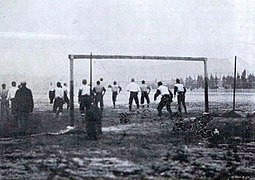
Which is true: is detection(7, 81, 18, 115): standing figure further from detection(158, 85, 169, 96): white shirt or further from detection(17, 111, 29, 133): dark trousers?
detection(158, 85, 169, 96): white shirt

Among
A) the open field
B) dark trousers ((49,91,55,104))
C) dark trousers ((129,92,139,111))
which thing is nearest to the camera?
the open field

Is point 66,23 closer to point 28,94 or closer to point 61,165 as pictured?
point 28,94

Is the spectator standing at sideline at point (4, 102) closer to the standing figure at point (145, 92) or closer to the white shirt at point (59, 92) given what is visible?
the white shirt at point (59, 92)

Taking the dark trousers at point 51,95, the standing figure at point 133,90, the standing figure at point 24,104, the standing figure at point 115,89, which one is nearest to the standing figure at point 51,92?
the dark trousers at point 51,95

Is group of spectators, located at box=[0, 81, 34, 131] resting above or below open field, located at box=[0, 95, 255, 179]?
above

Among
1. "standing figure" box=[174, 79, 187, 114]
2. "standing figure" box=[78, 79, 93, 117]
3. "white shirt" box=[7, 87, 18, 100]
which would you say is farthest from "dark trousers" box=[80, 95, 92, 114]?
"standing figure" box=[174, 79, 187, 114]

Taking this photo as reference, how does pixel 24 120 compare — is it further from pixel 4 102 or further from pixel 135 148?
pixel 135 148
